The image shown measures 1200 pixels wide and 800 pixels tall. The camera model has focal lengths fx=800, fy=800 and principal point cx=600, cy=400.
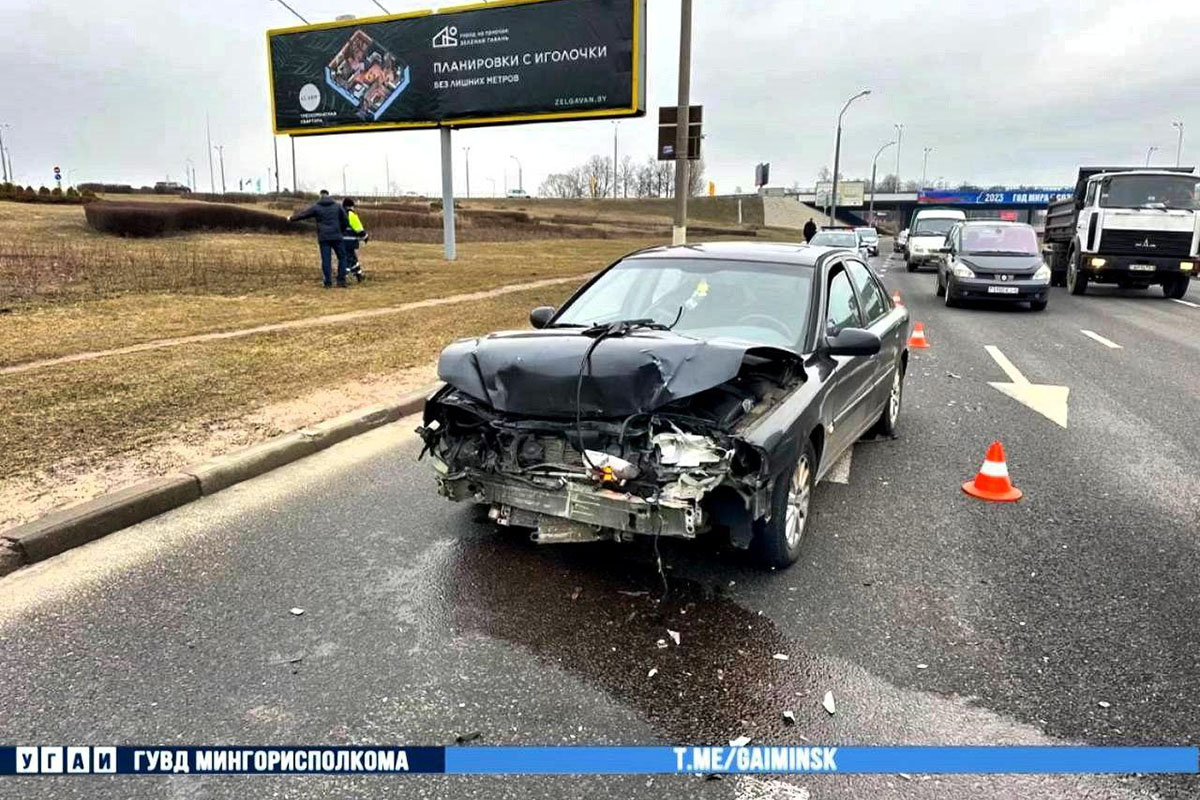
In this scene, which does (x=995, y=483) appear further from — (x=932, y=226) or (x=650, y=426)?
(x=932, y=226)

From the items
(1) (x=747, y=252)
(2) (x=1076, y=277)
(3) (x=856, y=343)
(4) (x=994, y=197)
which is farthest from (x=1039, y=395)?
(4) (x=994, y=197)

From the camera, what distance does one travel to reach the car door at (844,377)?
14.9 feet

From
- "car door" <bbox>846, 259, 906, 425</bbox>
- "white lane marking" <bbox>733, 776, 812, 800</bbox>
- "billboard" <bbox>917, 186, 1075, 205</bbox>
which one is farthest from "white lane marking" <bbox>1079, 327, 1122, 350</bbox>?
"billboard" <bbox>917, 186, 1075, 205</bbox>

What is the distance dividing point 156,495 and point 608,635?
306cm

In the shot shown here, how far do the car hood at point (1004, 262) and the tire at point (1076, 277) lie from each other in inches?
135

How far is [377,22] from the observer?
2391cm

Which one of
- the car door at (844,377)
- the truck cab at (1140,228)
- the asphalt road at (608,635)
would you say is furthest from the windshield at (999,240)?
the car door at (844,377)

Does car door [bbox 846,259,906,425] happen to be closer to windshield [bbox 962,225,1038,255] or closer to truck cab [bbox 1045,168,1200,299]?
windshield [bbox 962,225,1038,255]

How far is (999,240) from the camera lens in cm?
1625

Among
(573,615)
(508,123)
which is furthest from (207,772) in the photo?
(508,123)

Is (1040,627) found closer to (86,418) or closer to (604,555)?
(604,555)

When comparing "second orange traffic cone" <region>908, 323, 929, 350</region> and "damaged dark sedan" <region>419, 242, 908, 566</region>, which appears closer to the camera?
"damaged dark sedan" <region>419, 242, 908, 566</region>

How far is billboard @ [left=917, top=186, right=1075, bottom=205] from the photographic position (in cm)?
10556

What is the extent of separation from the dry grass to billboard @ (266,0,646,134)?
13344mm
